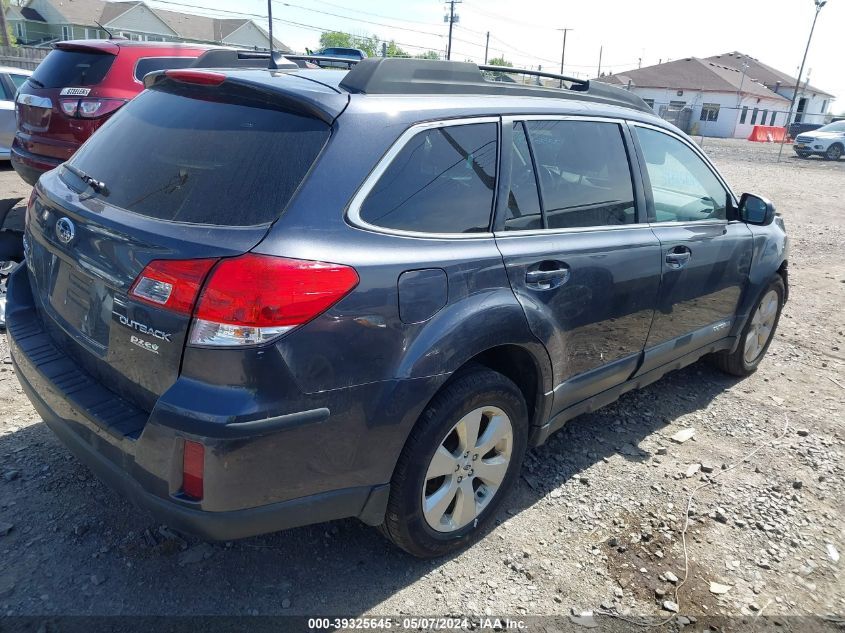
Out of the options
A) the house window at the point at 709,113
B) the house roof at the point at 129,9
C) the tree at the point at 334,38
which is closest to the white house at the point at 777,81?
the house window at the point at 709,113

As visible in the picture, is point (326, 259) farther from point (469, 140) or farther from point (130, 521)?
point (130, 521)

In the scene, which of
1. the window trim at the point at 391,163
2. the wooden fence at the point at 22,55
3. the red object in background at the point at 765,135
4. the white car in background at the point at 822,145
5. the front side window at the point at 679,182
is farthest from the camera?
the red object in background at the point at 765,135

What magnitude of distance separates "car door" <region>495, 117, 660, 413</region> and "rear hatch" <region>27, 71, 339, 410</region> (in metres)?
0.94

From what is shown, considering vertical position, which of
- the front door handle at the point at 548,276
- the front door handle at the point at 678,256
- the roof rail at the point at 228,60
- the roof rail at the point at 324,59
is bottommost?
the front door handle at the point at 678,256

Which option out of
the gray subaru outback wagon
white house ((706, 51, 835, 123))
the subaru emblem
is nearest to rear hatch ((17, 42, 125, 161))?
the gray subaru outback wagon

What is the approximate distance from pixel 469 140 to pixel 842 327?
202 inches

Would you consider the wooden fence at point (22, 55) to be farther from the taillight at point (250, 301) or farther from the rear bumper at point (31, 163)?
the taillight at point (250, 301)

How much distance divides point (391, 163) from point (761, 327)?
3.63m

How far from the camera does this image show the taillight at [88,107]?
6.23m

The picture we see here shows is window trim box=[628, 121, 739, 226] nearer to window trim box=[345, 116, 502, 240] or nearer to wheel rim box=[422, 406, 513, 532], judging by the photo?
window trim box=[345, 116, 502, 240]

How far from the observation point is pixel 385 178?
2.26 metres

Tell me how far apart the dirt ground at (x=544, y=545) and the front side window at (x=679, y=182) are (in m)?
1.28

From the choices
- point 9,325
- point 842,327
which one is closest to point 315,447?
point 9,325

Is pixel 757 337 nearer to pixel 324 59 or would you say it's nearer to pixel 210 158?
pixel 324 59
